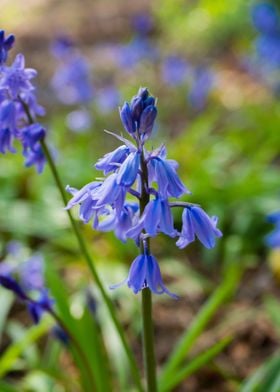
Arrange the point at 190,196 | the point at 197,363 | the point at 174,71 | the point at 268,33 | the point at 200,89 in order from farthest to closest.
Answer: the point at 174,71
the point at 200,89
the point at 268,33
the point at 190,196
the point at 197,363

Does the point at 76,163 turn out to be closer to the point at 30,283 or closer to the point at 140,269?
the point at 30,283

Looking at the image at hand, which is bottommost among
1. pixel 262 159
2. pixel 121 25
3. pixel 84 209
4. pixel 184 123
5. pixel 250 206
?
pixel 84 209

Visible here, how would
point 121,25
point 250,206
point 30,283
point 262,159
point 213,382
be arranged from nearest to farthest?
point 30,283 → point 213,382 → point 250,206 → point 262,159 → point 121,25

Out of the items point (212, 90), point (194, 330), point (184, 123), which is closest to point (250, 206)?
point (194, 330)

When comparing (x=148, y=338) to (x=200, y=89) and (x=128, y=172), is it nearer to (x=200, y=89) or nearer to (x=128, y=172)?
(x=128, y=172)

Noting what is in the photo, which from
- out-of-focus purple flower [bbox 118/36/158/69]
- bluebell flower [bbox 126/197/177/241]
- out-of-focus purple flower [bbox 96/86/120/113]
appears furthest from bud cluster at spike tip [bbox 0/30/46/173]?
out-of-focus purple flower [bbox 118/36/158/69]

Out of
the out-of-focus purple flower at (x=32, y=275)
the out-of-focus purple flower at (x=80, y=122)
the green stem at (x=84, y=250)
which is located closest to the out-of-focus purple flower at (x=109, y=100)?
the out-of-focus purple flower at (x=80, y=122)

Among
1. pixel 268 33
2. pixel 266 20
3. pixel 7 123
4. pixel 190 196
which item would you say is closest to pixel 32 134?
pixel 7 123
